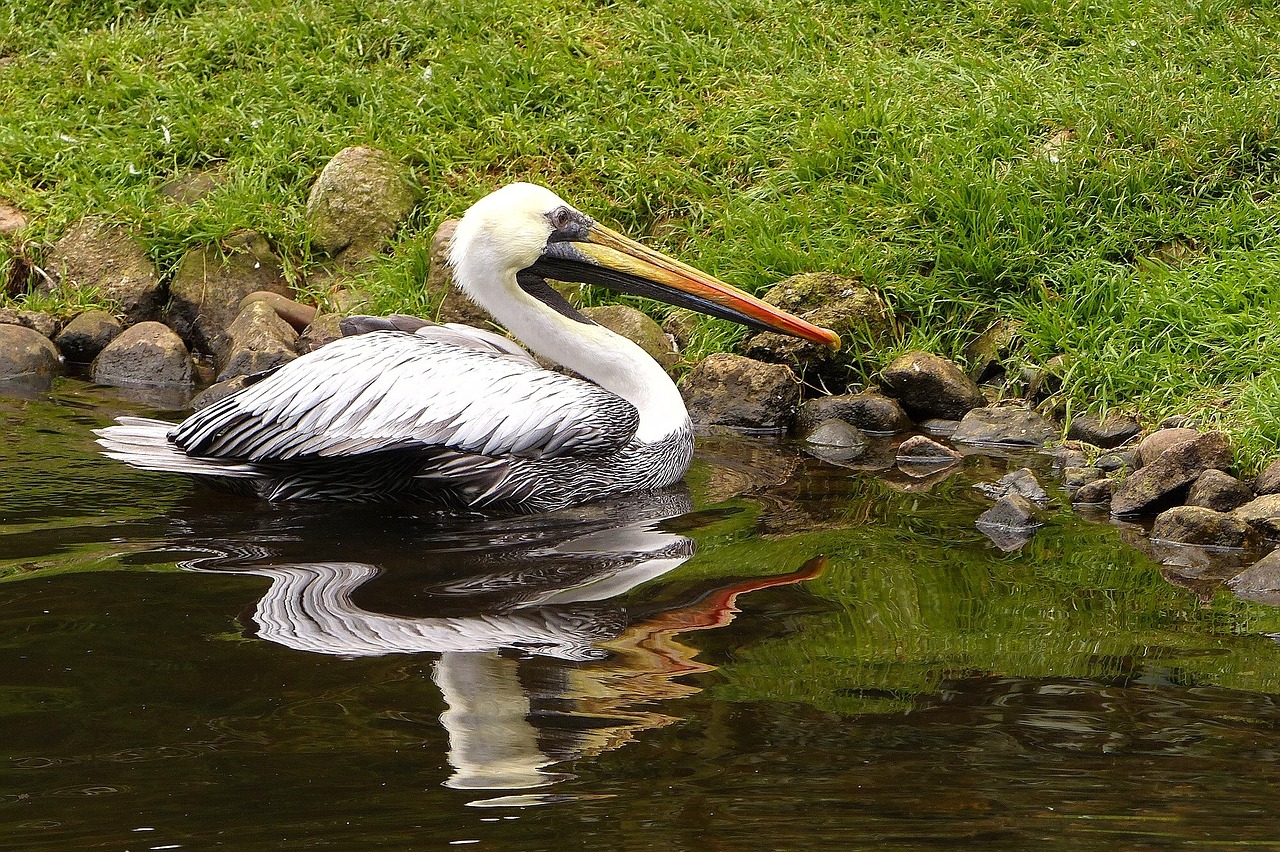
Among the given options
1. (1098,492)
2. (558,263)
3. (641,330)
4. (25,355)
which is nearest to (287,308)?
(25,355)

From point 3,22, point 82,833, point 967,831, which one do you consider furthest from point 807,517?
point 3,22

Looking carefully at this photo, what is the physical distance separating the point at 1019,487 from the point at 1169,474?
0.43 metres

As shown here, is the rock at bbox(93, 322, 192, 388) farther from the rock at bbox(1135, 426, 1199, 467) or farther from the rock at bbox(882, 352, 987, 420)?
the rock at bbox(1135, 426, 1199, 467)

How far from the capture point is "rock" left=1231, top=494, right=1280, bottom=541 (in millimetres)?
3691

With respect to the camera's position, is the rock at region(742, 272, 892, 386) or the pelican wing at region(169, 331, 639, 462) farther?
the rock at region(742, 272, 892, 386)

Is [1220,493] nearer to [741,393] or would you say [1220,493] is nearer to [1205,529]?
[1205,529]

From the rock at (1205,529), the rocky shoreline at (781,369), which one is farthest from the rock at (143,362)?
the rock at (1205,529)

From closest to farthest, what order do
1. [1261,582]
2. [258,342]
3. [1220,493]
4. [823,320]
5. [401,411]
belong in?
[1261,582], [1220,493], [401,411], [823,320], [258,342]

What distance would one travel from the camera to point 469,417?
4.09 m

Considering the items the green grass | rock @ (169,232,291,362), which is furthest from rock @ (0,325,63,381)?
the green grass

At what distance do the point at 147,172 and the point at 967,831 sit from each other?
5983 millimetres

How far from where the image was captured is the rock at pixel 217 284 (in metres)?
6.26

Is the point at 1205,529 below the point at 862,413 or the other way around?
below

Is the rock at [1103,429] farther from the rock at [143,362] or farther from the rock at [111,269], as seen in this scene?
the rock at [111,269]
